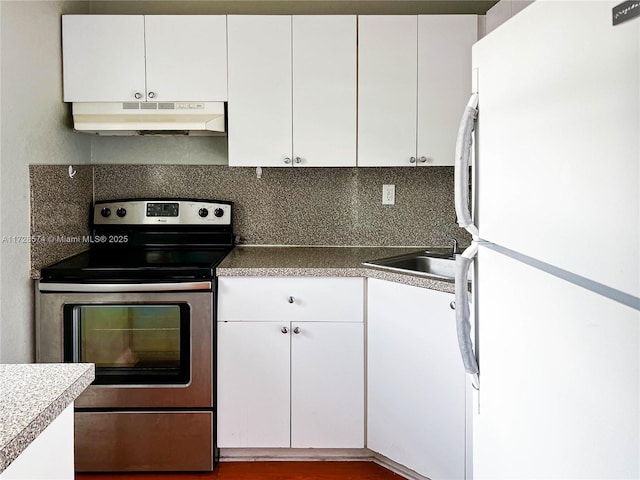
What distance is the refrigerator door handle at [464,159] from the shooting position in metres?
1.40

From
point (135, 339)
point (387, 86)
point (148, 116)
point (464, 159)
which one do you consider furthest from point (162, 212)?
point (464, 159)

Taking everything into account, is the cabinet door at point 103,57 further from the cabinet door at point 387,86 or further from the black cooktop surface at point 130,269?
the cabinet door at point 387,86

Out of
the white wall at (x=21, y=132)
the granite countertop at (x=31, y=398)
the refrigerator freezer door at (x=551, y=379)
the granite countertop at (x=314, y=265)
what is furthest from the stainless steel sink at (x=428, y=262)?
the granite countertop at (x=31, y=398)

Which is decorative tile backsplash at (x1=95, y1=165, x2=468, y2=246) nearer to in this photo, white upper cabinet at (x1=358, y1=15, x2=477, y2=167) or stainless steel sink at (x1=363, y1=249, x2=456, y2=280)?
stainless steel sink at (x1=363, y1=249, x2=456, y2=280)

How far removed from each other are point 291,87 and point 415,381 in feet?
4.59

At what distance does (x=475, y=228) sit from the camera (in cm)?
144

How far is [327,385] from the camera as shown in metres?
2.60

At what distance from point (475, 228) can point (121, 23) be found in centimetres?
206

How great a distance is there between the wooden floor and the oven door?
301 mm

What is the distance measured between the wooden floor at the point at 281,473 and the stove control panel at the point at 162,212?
118 cm

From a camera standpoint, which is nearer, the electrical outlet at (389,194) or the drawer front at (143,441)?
the drawer front at (143,441)

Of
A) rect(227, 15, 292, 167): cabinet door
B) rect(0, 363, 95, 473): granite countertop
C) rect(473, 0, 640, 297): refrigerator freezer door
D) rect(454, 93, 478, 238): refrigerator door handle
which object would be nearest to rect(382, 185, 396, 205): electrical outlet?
rect(227, 15, 292, 167): cabinet door

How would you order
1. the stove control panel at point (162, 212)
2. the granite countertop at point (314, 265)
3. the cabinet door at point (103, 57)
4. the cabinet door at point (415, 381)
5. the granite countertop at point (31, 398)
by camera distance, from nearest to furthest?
the granite countertop at point (31, 398)
the cabinet door at point (415, 381)
the granite countertop at point (314, 265)
the cabinet door at point (103, 57)
the stove control panel at point (162, 212)

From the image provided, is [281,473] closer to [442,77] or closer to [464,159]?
[464,159]
